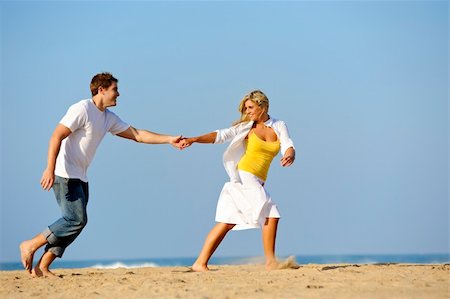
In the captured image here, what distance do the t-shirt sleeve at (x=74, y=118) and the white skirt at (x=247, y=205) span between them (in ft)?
6.59

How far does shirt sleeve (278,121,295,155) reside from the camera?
9.63 m

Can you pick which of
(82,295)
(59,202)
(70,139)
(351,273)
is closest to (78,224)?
(59,202)

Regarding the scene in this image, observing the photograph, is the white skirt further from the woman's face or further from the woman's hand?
the woman's face

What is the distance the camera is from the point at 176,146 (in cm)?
995

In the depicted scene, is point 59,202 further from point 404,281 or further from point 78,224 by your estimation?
point 404,281

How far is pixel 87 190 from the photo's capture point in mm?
9117

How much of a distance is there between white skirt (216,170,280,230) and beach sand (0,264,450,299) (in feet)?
2.61

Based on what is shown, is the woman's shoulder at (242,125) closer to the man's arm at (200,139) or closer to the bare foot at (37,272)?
the man's arm at (200,139)

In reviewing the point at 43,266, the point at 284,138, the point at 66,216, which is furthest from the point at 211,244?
the point at 43,266

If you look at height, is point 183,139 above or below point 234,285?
above

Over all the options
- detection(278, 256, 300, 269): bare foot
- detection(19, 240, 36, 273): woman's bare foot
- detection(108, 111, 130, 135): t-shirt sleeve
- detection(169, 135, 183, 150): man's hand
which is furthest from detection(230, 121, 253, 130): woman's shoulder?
detection(19, 240, 36, 273): woman's bare foot

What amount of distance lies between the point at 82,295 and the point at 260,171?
312 centimetres

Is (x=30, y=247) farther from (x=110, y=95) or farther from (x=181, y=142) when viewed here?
(x=181, y=142)

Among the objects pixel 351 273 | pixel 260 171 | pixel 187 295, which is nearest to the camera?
pixel 187 295
